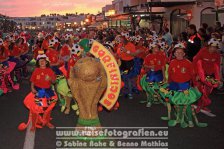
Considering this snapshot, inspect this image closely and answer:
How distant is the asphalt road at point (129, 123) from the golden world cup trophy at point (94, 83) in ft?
3.89

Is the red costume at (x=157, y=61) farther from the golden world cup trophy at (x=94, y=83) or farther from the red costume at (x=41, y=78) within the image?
the golden world cup trophy at (x=94, y=83)

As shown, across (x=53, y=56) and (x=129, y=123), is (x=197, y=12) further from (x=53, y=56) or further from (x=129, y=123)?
(x=129, y=123)

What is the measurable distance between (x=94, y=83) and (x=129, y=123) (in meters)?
2.89

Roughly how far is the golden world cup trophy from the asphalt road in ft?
3.89

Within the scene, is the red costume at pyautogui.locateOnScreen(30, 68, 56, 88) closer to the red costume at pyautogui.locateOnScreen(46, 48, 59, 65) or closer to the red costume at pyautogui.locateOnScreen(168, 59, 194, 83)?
the red costume at pyautogui.locateOnScreen(168, 59, 194, 83)

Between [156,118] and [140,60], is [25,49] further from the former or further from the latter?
[156,118]

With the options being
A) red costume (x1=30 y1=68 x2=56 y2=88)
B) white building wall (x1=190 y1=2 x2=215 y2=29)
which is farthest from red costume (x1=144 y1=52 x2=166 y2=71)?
white building wall (x1=190 y1=2 x2=215 y2=29)

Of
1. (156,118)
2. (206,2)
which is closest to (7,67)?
(156,118)

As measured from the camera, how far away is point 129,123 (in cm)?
908

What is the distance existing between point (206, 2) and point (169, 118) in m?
18.7

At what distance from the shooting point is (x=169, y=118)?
9.32 m

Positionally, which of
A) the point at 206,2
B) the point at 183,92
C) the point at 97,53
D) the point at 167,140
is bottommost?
the point at 167,140

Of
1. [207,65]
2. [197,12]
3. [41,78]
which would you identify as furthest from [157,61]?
[197,12]

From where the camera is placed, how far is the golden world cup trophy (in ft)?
20.3
